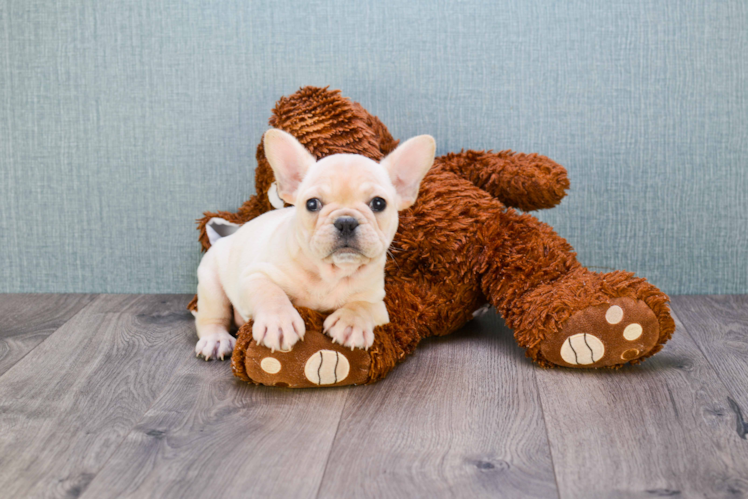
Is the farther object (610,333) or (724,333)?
(724,333)

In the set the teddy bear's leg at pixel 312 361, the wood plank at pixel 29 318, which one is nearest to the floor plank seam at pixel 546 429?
the teddy bear's leg at pixel 312 361

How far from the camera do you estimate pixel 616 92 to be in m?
2.06

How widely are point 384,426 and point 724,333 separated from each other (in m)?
1.01

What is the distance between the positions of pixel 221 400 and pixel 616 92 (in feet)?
4.56

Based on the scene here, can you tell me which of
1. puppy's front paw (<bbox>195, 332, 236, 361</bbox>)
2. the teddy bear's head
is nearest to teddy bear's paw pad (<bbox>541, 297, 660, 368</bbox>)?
the teddy bear's head

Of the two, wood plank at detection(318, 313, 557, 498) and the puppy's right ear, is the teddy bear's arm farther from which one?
the puppy's right ear

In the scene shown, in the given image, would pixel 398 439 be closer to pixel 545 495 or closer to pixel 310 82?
pixel 545 495

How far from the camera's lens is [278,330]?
136 cm

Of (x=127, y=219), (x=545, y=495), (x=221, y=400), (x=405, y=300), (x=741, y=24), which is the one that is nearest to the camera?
(x=545, y=495)

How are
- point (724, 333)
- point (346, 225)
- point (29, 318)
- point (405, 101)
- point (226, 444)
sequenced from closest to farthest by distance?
point (226, 444), point (346, 225), point (724, 333), point (29, 318), point (405, 101)

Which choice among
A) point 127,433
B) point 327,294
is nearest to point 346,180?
point 327,294

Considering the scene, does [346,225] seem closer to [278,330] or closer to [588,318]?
[278,330]

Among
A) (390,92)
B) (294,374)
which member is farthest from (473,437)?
(390,92)

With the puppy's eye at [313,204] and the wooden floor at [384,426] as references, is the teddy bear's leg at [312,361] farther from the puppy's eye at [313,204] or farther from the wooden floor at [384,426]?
the puppy's eye at [313,204]
